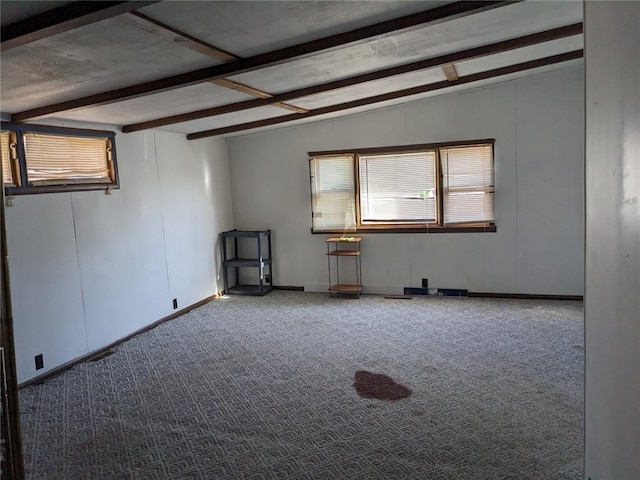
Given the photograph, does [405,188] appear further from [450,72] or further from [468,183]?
[450,72]

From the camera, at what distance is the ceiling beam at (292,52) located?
3039 mm

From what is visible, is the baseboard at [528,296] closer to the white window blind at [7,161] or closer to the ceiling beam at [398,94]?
the ceiling beam at [398,94]

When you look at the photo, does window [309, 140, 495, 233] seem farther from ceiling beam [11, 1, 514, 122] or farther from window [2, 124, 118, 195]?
ceiling beam [11, 1, 514, 122]

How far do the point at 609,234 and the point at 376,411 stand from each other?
222 centimetres

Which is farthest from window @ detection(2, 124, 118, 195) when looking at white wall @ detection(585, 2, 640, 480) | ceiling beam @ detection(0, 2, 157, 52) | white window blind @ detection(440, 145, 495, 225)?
white wall @ detection(585, 2, 640, 480)

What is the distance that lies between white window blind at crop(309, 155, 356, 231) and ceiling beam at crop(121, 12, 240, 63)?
11.4 ft

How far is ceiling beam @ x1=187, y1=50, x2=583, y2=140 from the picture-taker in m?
5.16

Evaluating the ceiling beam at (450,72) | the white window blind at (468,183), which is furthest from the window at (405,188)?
the ceiling beam at (450,72)

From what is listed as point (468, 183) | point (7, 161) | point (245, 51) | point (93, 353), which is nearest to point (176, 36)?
point (245, 51)

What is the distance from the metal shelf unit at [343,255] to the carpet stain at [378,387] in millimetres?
2556

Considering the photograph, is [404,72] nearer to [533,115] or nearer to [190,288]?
[533,115]

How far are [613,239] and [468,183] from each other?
4771mm

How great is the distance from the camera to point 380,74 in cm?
447

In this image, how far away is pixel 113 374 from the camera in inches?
167
